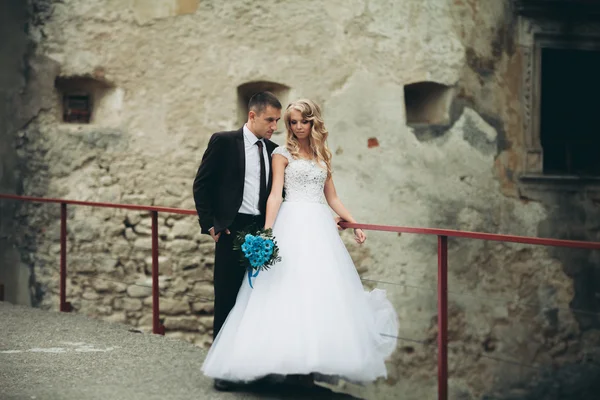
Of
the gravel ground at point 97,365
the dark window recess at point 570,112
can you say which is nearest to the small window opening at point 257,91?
the dark window recess at point 570,112

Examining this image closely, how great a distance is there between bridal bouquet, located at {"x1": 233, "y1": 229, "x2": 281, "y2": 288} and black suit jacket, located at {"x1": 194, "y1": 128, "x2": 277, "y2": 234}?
168 mm

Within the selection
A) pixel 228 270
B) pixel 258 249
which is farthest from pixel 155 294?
pixel 258 249

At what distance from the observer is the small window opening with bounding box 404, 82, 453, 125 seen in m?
8.85

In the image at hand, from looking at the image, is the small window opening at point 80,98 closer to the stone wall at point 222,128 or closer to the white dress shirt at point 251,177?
the stone wall at point 222,128

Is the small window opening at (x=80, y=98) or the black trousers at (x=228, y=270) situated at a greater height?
the small window opening at (x=80, y=98)

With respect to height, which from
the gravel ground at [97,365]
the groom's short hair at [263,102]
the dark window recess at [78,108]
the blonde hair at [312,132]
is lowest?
the gravel ground at [97,365]

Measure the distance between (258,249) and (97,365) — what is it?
1.38 metres

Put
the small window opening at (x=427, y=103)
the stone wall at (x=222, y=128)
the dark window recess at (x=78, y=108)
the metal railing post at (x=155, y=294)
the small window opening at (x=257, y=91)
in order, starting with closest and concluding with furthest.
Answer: the metal railing post at (x=155, y=294)
the stone wall at (x=222, y=128)
the small window opening at (x=257, y=91)
the dark window recess at (x=78, y=108)
the small window opening at (x=427, y=103)

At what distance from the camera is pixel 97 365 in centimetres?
478

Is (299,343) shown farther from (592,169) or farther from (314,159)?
(592,169)

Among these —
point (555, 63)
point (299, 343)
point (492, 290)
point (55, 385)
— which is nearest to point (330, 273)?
point (299, 343)

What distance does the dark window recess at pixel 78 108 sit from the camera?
28.7 feet

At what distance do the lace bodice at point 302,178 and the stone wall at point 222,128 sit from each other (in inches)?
165

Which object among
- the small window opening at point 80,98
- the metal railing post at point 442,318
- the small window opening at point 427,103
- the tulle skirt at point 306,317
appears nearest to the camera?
the tulle skirt at point 306,317
